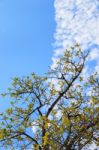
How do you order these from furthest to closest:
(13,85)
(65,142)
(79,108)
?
(13,85) < (79,108) < (65,142)

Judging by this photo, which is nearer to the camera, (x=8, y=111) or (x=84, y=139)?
(x=84, y=139)

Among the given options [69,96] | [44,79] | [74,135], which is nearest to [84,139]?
[74,135]

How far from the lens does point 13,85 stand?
113 feet

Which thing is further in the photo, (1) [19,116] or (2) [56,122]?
(1) [19,116]

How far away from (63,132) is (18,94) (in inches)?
252

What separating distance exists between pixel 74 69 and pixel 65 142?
7.43 metres

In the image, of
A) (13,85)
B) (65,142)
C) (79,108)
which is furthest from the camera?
(13,85)

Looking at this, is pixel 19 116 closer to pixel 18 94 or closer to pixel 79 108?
pixel 18 94

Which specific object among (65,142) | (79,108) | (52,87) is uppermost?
(52,87)

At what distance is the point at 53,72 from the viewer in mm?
34875

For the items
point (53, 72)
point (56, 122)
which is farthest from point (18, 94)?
point (56, 122)

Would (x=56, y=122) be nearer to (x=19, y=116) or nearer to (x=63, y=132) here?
(x=63, y=132)

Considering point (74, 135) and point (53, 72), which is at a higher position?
point (53, 72)

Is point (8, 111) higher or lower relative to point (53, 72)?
lower
